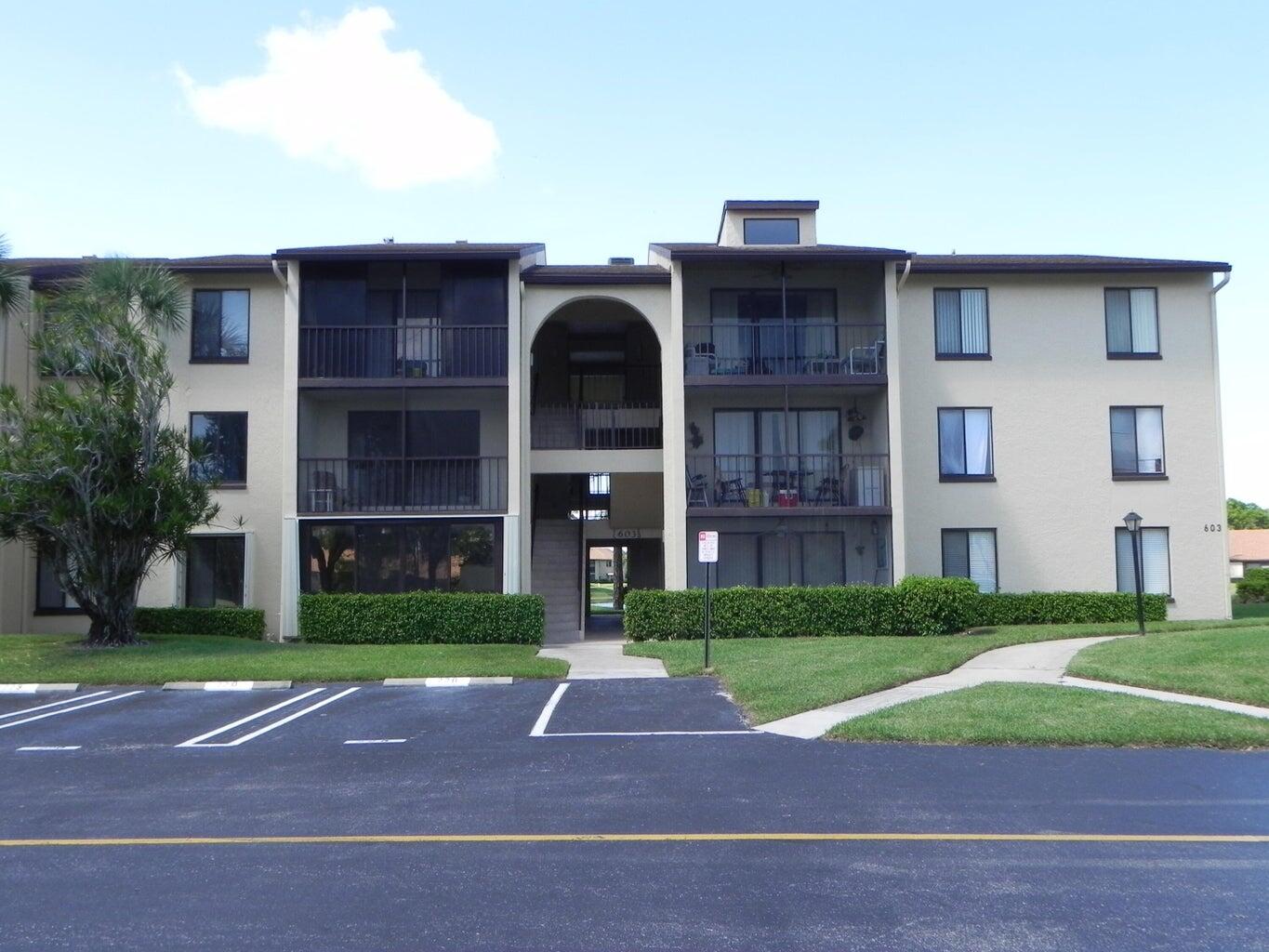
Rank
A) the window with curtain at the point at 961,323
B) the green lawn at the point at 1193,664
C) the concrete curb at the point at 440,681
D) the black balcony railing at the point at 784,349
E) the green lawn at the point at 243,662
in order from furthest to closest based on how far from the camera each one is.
A: the window with curtain at the point at 961,323, the black balcony railing at the point at 784,349, the green lawn at the point at 243,662, the concrete curb at the point at 440,681, the green lawn at the point at 1193,664

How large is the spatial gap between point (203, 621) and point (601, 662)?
8.86m

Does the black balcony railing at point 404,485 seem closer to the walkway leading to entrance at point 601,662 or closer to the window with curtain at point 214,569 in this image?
the window with curtain at point 214,569

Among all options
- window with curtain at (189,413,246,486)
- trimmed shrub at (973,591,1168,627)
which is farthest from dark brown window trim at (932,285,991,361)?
window with curtain at (189,413,246,486)

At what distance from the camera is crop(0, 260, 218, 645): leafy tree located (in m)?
18.7

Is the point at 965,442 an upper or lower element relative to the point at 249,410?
lower

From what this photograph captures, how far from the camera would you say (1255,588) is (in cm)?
4078

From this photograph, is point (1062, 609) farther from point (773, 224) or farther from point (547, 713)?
Answer: point (547, 713)

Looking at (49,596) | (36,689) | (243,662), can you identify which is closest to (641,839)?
(243,662)

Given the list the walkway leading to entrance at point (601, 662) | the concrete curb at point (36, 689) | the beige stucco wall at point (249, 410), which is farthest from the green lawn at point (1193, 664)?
the beige stucco wall at point (249, 410)

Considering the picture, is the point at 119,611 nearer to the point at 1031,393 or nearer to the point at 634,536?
the point at 634,536

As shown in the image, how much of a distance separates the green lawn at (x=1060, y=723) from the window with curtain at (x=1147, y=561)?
12117 millimetres

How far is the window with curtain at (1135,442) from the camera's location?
2456 centimetres

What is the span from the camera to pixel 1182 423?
24609 mm

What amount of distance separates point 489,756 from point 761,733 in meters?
2.96
